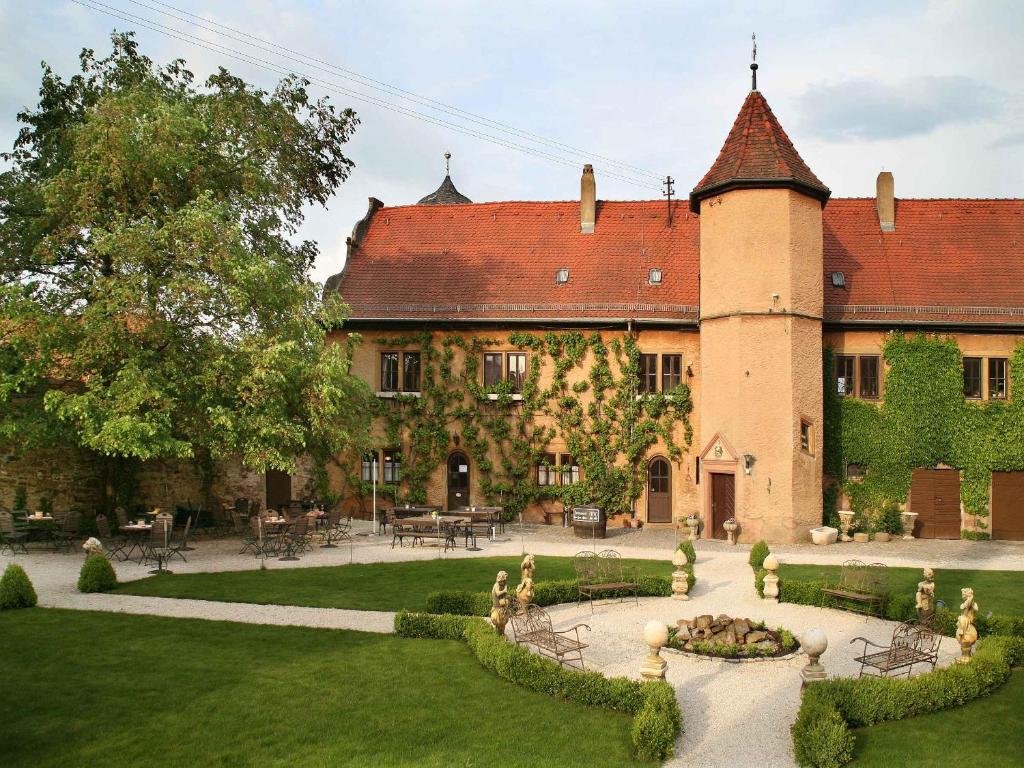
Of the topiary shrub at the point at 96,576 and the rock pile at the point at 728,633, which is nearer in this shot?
the rock pile at the point at 728,633

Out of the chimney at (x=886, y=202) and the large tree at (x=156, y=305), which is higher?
the chimney at (x=886, y=202)

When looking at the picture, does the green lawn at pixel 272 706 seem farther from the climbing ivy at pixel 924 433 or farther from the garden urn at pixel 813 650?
the climbing ivy at pixel 924 433

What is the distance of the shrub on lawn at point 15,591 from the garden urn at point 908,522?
23.4 m

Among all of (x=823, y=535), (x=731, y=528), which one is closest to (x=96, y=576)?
(x=731, y=528)

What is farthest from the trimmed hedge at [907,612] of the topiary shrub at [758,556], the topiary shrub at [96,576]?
the topiary shrub at [96,576]

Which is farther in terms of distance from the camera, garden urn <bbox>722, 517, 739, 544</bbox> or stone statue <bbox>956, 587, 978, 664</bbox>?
garden urn <bbox>722, 517, 739, 544</bbox>

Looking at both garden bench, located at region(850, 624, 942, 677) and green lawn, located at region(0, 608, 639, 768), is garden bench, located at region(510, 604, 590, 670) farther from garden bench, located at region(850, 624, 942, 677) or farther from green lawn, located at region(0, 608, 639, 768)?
garden bench, located at region(850, 624, 942, 677)

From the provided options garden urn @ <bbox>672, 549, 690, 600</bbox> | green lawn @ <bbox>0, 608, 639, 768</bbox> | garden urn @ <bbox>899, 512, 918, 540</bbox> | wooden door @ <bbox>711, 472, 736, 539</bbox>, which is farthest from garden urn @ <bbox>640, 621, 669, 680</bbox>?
garden urn @ <bbox>899, 512, 918, 540</bbox>

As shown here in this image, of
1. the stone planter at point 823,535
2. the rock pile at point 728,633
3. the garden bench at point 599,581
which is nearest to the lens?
the rock pile at point 728,633

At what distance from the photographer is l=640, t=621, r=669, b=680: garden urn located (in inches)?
403

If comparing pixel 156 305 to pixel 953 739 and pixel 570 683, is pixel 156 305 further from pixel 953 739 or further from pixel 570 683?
pixel 953 739

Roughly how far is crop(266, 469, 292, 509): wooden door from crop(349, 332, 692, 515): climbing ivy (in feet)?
7.78

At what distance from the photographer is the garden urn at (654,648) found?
1024 cm

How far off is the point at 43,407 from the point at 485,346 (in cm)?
1348
